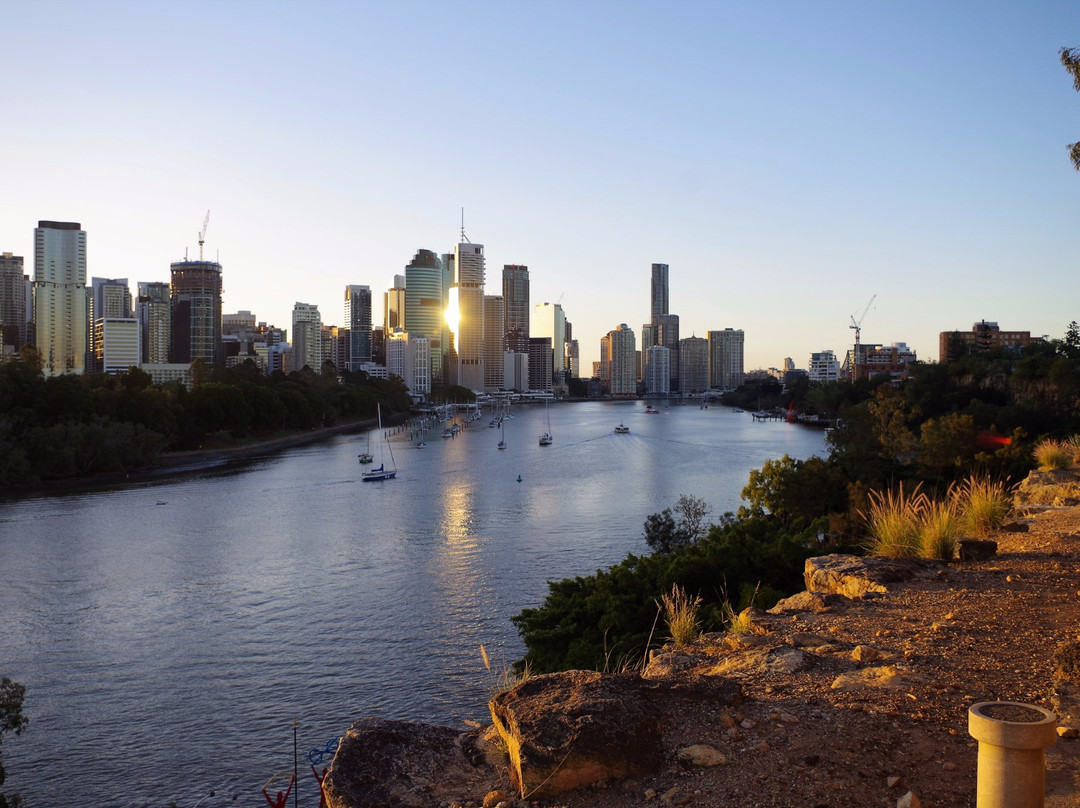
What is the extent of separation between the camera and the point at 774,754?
128 inches

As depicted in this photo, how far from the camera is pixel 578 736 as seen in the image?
330cm

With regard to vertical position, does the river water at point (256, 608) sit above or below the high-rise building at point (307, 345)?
below

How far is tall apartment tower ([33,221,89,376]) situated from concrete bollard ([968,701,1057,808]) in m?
144

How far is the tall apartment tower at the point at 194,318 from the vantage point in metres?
140

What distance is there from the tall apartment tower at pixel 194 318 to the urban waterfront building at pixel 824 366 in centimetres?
11601

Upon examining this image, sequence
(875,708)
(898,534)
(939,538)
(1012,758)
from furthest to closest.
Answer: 1. (898,534)
2. (939,538)
3. (875,708)
4. (1012,758)

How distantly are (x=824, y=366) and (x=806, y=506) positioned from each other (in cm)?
16056

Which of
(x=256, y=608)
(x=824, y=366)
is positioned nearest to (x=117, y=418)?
(x=256, y=608)

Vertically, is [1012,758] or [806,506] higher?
[1012,758]

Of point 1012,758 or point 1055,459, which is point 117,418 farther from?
point 1012,758

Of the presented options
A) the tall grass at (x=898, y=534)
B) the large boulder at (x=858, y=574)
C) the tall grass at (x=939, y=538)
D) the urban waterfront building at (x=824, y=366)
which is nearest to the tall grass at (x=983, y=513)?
the tall grass at (x=898, y=534)

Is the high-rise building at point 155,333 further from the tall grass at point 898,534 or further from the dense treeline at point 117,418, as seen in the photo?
the tall grass at point 898,534

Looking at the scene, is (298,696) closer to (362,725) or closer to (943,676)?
(362,725)

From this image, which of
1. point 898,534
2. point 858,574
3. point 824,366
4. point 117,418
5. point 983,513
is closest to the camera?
point 858,574
